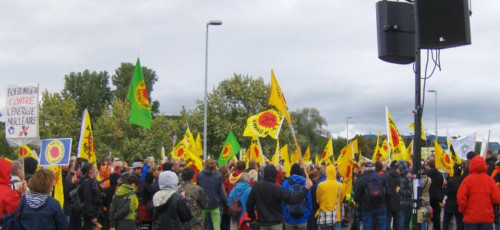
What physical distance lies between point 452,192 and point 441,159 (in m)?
3.61

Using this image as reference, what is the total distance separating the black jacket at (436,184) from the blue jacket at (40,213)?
9.93 meters

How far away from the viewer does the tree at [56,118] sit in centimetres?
4768

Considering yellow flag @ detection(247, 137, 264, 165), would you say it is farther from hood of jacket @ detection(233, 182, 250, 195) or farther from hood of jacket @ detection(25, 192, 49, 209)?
hood of jacket @ detection(25, 192, 49, 209)

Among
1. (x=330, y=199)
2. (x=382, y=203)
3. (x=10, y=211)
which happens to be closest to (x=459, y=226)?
(x=382, y=203)

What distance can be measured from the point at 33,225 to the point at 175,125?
46.4 metres

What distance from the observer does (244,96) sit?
5375 cm

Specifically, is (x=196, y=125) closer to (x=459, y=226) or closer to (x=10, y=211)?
(x=459, y=226)

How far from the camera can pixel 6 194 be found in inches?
289

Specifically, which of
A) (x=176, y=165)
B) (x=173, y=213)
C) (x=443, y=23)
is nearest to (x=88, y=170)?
(x=173, y=213)

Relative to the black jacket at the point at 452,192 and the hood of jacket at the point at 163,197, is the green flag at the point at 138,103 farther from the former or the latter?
the black jacket at the point at 452,192

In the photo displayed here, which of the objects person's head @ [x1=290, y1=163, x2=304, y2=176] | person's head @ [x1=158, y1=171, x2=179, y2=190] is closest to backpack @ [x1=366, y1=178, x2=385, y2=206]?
person's head @ [x1=290, y1=163, x2=304, y2=176]

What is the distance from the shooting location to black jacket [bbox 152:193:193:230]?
8.84 m

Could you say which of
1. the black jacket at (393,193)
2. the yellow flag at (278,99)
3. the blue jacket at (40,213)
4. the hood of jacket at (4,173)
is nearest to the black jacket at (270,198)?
the yellow flag at (278,99)

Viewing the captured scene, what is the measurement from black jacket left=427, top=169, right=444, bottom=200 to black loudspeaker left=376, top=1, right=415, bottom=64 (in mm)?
7932
